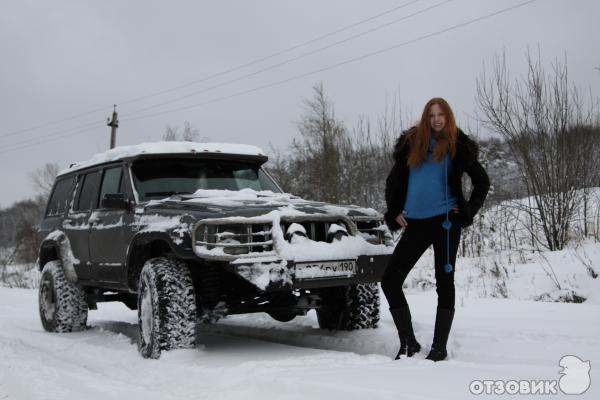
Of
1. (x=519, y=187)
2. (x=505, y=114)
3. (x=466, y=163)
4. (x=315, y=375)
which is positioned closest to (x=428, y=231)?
(x=466, y=163)

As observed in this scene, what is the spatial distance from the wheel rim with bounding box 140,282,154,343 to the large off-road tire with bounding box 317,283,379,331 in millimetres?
1619

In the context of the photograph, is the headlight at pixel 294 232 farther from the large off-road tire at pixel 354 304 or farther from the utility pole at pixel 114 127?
the utility pole at pixel 114 127

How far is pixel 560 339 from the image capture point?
4402 millimetres

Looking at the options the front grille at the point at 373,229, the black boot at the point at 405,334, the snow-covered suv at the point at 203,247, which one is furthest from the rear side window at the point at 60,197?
the black boot at the point at 405,334

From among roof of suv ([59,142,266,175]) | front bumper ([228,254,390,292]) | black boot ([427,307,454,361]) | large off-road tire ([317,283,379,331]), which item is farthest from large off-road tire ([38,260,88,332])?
black boot ([427,307,454,361])

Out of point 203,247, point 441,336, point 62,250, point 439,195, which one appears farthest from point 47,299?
point 439,195

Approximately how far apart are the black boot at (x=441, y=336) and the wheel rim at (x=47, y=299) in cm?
465

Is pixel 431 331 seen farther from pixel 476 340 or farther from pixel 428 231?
pixel 428 231

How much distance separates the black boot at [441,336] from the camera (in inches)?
163

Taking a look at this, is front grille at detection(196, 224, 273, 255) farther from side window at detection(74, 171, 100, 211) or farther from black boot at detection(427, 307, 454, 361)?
side window at detection(74, 171, 100, 211)

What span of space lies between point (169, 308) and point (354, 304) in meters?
1.84

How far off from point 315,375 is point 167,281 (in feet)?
5.06

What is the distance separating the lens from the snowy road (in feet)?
11.2

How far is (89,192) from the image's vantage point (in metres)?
6.88
